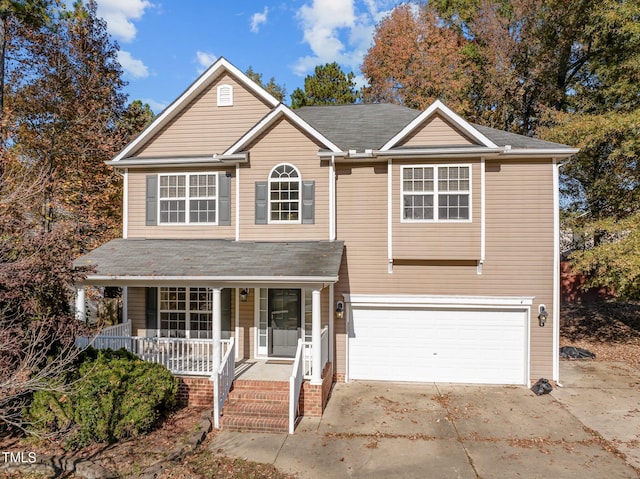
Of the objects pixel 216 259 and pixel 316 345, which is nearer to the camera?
pixel 316 345

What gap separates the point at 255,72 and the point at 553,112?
1984 centimetres

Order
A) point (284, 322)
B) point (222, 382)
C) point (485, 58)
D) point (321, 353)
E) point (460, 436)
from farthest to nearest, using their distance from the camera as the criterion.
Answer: point (485, 58), point (284, 322), point (321, 353), point (222, 382), point (460, 436)

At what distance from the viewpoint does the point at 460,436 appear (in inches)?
289

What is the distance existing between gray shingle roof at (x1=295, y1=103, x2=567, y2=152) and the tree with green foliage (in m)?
12.7

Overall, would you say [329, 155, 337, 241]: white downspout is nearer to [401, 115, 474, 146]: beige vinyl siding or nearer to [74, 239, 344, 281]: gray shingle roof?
[74, 239, 344, 281]: gray shingle roof

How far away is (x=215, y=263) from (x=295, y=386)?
3.44 metres

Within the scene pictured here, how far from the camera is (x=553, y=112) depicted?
17781 millimetres

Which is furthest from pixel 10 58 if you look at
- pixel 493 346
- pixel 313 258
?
pixel 493 346

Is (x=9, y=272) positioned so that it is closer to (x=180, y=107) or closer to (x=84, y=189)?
(x=180, y=107)

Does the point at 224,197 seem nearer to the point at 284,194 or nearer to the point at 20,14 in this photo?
the point at 284,194

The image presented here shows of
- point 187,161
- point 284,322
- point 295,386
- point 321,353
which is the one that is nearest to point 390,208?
point 321,353

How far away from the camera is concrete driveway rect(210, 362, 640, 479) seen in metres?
6.29
